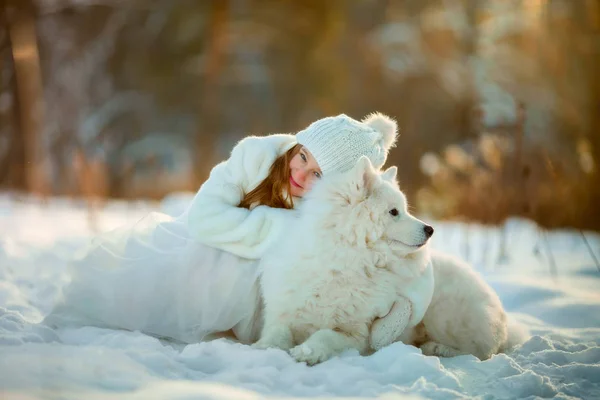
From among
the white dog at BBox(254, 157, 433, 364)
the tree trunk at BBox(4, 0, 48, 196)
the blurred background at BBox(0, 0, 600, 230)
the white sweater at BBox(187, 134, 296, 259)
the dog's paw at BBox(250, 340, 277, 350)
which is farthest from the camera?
the blurred background at BBox(0, 0, 600, 230)

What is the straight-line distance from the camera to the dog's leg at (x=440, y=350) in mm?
3191

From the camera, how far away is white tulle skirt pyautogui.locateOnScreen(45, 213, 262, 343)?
325 centimetres

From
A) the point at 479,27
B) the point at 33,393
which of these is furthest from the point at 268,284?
the point at 479,27

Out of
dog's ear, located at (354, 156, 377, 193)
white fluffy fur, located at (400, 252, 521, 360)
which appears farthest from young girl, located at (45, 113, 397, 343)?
white fluffy fur, located at (400, 252, 521, 360)

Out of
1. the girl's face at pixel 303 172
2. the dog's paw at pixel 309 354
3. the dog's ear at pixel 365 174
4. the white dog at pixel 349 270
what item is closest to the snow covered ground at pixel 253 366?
the dog's paw at pixel 309 354

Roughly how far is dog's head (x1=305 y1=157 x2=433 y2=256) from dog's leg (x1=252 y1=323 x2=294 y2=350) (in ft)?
1.86

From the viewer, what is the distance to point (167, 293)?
337 centimetres

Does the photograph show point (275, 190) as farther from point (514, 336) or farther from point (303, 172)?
point (514, 336)

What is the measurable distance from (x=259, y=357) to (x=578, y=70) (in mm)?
8622

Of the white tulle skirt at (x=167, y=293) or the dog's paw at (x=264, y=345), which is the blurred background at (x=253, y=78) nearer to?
the white tulle skirt at (x=167, y=293)

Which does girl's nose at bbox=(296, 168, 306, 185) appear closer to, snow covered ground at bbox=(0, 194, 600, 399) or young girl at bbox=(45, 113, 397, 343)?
young girl at bbox=(45, 113, 397, 343)

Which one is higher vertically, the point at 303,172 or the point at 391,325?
the point at 303,172

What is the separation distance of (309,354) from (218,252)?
3.02ft

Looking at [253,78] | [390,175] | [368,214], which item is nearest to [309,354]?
[368,214]
